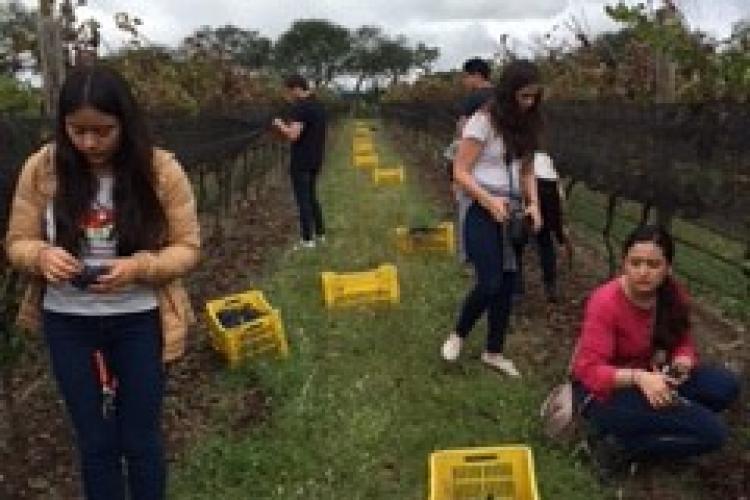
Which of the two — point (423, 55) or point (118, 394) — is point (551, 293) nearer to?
point (118, 394)

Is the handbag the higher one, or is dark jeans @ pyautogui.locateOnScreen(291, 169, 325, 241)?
the handbag

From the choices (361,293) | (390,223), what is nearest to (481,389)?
(361,293)

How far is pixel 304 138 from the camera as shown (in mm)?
12594

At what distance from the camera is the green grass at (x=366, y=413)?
545 centimetres

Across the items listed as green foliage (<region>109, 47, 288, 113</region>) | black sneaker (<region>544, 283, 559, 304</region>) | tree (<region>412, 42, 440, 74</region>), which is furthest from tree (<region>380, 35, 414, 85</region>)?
black sneaker (<region>544, 283, 559, 304</region>)

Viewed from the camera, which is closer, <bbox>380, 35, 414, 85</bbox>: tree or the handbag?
the handbag

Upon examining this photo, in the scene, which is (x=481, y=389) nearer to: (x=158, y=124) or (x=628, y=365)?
(x=628, y=365)

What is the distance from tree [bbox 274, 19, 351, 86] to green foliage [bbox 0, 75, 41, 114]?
442 feet

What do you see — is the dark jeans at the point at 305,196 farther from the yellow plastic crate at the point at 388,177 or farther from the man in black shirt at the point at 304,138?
the yellow plastic crate at the point at 388,177

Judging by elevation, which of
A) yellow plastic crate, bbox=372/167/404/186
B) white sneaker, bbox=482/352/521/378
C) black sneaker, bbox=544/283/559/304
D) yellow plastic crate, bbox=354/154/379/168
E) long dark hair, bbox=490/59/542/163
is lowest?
yellow plastic crate, bbox=354/154/379/168

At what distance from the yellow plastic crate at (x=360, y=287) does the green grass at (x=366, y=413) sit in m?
0.12

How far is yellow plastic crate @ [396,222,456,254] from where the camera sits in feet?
40.4

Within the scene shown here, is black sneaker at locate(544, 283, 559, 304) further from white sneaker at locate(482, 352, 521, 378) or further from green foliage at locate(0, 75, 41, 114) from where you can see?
green foliage at locate(0, 75, 41, 114)

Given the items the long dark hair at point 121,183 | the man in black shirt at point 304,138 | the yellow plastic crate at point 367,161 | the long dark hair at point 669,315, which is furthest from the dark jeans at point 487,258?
the yellow plastic crate at point 367,161
